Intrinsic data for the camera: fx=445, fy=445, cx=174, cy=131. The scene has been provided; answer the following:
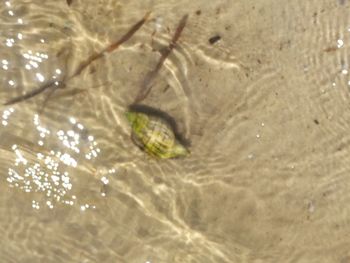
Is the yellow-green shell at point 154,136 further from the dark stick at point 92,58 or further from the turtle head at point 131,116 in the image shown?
the dark stick at point 92,58

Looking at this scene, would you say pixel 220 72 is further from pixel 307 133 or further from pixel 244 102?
pixel 307 133

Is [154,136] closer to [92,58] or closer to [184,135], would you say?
[184,135]

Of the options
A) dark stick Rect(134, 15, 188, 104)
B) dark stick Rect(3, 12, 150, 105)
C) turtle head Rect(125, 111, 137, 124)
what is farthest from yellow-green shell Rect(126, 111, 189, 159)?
dark stick Rect(3, 12, 150, 105)

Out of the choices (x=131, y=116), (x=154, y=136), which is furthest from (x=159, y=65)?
(x=154, y=136)

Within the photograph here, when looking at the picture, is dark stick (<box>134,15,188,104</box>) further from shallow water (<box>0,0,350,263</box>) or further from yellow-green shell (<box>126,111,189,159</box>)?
yellow-green shell (<box>126,111,189,159</box>)

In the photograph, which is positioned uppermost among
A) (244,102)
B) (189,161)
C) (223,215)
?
(244,102)

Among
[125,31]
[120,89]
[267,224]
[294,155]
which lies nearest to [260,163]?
[294,155]
